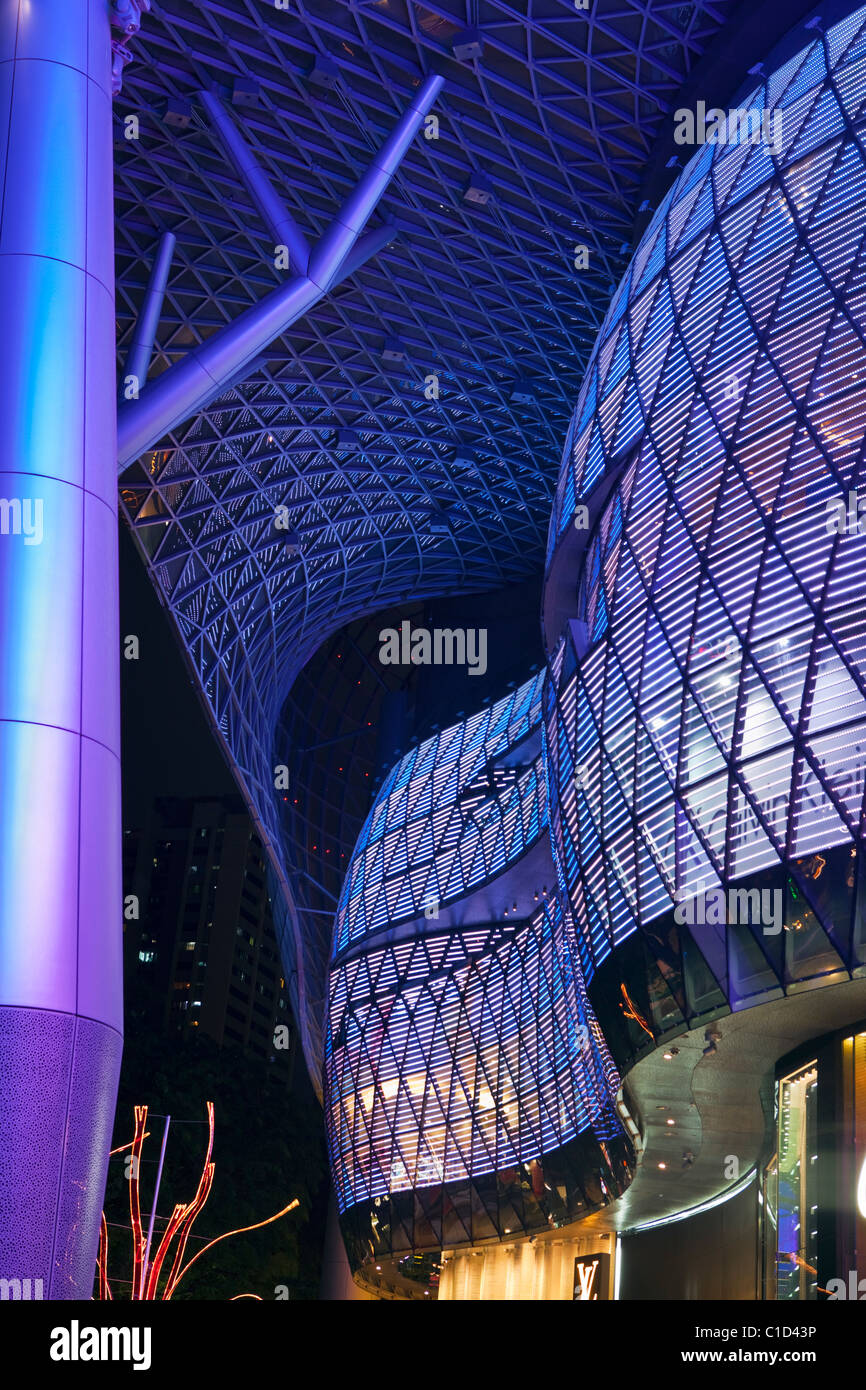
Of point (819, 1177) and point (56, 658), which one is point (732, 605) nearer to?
point (819, 1177)

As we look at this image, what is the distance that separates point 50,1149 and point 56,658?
2917 mm

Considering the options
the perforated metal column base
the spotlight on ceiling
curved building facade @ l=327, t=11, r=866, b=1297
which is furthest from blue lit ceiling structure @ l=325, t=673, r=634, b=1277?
the perforated metal column base

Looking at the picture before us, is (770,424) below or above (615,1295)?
above

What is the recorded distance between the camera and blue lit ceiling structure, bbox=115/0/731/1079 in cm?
2706

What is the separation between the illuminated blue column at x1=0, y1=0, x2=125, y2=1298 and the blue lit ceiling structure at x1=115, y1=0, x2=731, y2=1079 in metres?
11.1

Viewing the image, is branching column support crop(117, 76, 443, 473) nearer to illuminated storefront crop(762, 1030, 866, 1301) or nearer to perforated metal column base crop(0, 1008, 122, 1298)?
perforated metal column base crop(0, 1008, 122, 1298)

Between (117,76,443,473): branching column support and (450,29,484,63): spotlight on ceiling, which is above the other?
(450,29,484,63): spotlight on ceiling

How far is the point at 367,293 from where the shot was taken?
3456cm

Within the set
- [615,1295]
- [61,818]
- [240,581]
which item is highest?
[240,581]

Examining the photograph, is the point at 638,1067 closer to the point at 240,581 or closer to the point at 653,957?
the point at 653,957

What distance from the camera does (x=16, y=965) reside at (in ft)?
24.7

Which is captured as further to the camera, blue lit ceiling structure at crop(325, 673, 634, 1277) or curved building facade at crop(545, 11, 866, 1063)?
blue lit ceiling structure at crop(325, 673, 634, 1277)

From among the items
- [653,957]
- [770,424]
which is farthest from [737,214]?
[653,957]

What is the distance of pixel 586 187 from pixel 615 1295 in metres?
27.0
